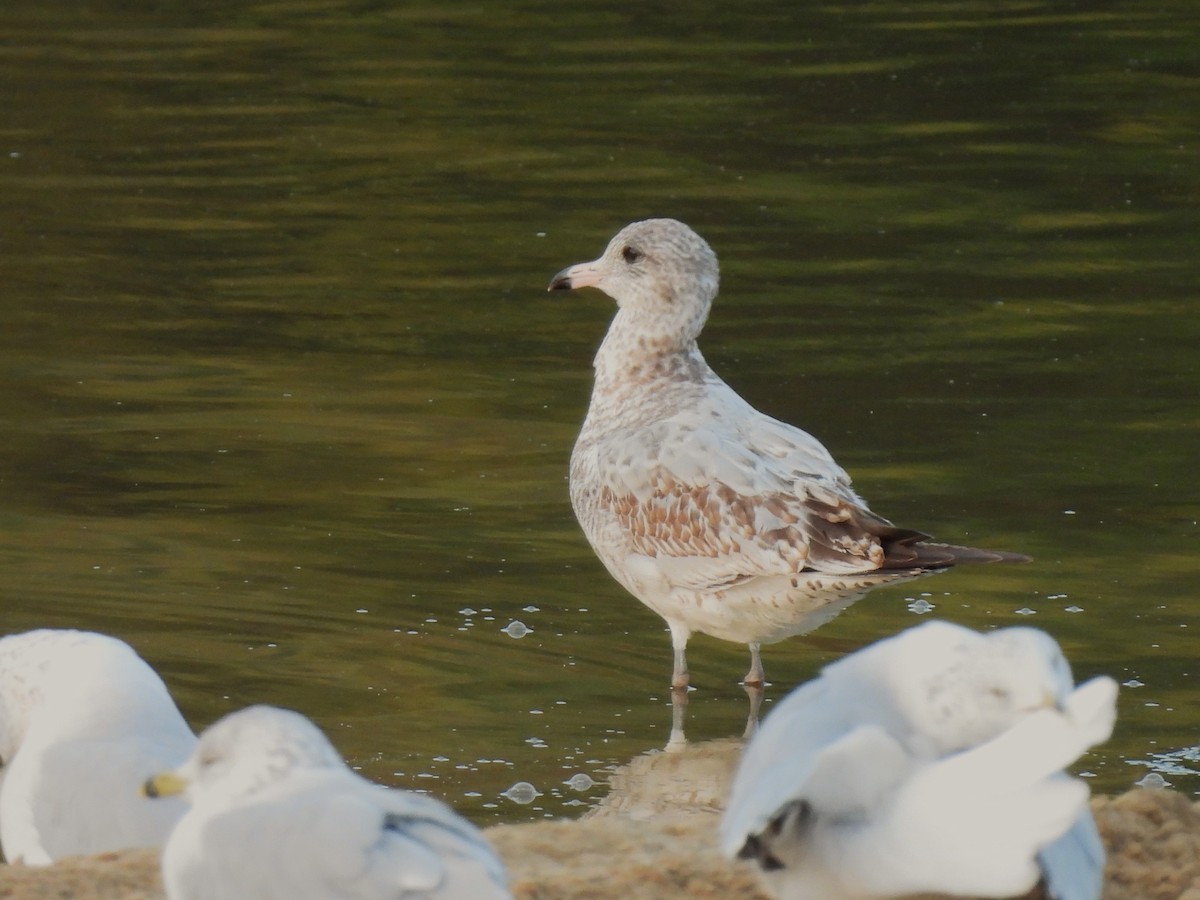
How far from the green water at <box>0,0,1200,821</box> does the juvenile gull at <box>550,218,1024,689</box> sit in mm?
350

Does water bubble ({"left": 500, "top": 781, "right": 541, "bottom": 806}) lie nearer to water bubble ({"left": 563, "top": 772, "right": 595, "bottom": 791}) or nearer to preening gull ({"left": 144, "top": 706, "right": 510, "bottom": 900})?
water bubble ({"left": 563, "top": 772, "right": 595, "bottom": 791})

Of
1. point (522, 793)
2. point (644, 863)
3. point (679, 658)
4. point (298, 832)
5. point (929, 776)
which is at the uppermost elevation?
point (929, 776)

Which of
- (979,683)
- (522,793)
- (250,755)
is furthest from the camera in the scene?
(522,793)

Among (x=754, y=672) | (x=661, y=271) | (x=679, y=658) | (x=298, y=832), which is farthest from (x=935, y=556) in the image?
(x=298, y=832)

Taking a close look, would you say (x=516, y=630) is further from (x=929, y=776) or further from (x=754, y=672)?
(x=929, y=776)

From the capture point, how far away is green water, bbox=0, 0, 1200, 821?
763 cm

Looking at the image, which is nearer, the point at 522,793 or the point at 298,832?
the point at 298,832

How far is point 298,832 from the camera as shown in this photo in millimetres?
3850

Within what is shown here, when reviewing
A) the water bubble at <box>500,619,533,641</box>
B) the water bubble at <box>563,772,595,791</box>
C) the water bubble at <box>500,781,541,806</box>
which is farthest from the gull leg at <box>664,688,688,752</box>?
the water bubble at <box>500,619,533,641</box>

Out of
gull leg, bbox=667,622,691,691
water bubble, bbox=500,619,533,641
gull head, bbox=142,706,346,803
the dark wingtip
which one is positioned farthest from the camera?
water bubble, bbox=500,619,533,641

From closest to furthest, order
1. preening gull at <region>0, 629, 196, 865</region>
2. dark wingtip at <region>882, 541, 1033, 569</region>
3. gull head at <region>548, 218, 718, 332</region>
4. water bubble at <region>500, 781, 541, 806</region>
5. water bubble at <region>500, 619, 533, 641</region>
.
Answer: preening gull at <region>0, 629, 196, 865</region> → water bubble at <region>500, 781, 541, 806</region> → dark wingtip at <region>882, 541, 1033, 569</region> → water bubble at <region>500, 619, 533, 641</region> → gull head at <region>548, 218, 718, 332</region>

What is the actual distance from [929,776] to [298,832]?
1.01 meters

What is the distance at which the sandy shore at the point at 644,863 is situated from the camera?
478 centimetres

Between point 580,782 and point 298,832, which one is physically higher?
point 298,832
